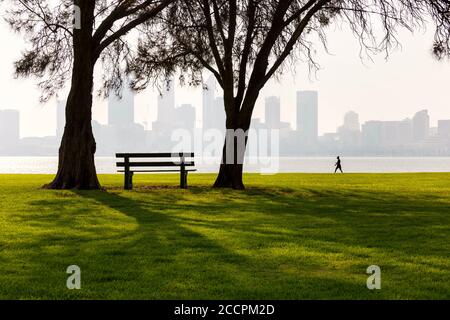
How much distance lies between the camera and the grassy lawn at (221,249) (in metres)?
7.24

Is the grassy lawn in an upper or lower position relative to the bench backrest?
lower

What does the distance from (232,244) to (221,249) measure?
0.52m

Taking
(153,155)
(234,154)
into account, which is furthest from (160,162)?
(234,154)

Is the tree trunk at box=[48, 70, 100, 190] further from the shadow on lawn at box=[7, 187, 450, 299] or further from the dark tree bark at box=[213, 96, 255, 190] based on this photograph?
the dark tree bark at box=[213, 96, 255, 190]

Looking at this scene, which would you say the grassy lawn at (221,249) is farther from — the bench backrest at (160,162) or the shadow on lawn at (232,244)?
the bench backrest at (160,162)

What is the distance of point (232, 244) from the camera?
411 inches

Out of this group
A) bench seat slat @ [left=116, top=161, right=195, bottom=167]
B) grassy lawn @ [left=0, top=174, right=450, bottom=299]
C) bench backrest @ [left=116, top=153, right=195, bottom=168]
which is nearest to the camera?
grassy lawn @ [left=0, top=174, right=450, bottom=299]

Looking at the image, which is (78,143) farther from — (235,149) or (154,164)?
(235,149)

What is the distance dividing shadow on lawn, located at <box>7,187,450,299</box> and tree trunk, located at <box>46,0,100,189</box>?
4.11 meters

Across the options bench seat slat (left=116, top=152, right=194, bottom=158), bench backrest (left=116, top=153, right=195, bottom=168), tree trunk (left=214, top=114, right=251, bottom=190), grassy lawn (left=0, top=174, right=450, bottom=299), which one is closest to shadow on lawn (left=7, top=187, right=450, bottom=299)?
grassy lawn (left=0, top=174, right=450, bottom=299)

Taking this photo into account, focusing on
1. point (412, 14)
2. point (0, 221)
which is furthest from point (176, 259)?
point (412, 14)

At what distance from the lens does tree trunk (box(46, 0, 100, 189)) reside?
22969 mm
